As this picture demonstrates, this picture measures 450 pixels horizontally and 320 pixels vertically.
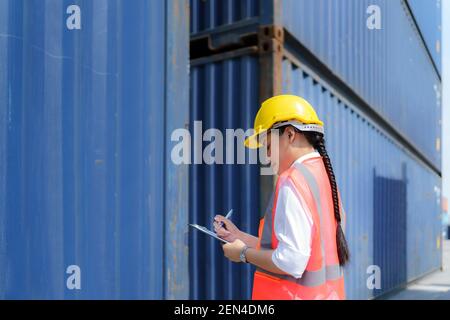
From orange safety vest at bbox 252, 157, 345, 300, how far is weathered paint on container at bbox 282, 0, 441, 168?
332 cm

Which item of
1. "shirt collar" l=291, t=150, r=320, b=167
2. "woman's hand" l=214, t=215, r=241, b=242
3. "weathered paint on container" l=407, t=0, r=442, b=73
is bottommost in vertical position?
"woman's hand" l=214, t=215, r=241, b=242

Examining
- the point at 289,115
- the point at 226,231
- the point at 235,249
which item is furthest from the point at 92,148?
the point at 289,115

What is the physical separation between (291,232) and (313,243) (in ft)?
0.47

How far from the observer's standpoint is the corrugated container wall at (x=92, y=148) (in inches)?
116

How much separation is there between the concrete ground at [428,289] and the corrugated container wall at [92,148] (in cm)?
679

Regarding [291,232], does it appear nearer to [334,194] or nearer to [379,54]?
[334,194]

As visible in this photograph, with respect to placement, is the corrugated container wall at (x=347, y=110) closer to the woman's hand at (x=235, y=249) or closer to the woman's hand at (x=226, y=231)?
the woman's hand at (x=226, y=231)

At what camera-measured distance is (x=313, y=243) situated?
2236 millimetres

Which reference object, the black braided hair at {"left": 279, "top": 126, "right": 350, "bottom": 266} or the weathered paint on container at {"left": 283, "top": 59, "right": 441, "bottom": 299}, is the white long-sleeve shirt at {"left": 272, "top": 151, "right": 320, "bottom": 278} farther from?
the weathered paint on container at {"left": 283, "top": 59, "right": 441, "bottom": 299}

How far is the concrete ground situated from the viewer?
974 cm

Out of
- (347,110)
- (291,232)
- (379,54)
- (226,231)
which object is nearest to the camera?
(291,232)

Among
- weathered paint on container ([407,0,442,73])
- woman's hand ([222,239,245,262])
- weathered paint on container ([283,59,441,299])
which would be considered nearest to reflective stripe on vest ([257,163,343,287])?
woman's hand ([222,239,245,262])

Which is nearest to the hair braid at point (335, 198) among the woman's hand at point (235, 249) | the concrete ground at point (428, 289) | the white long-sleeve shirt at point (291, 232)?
the white long-sleeve shirt at point (291, 232)
